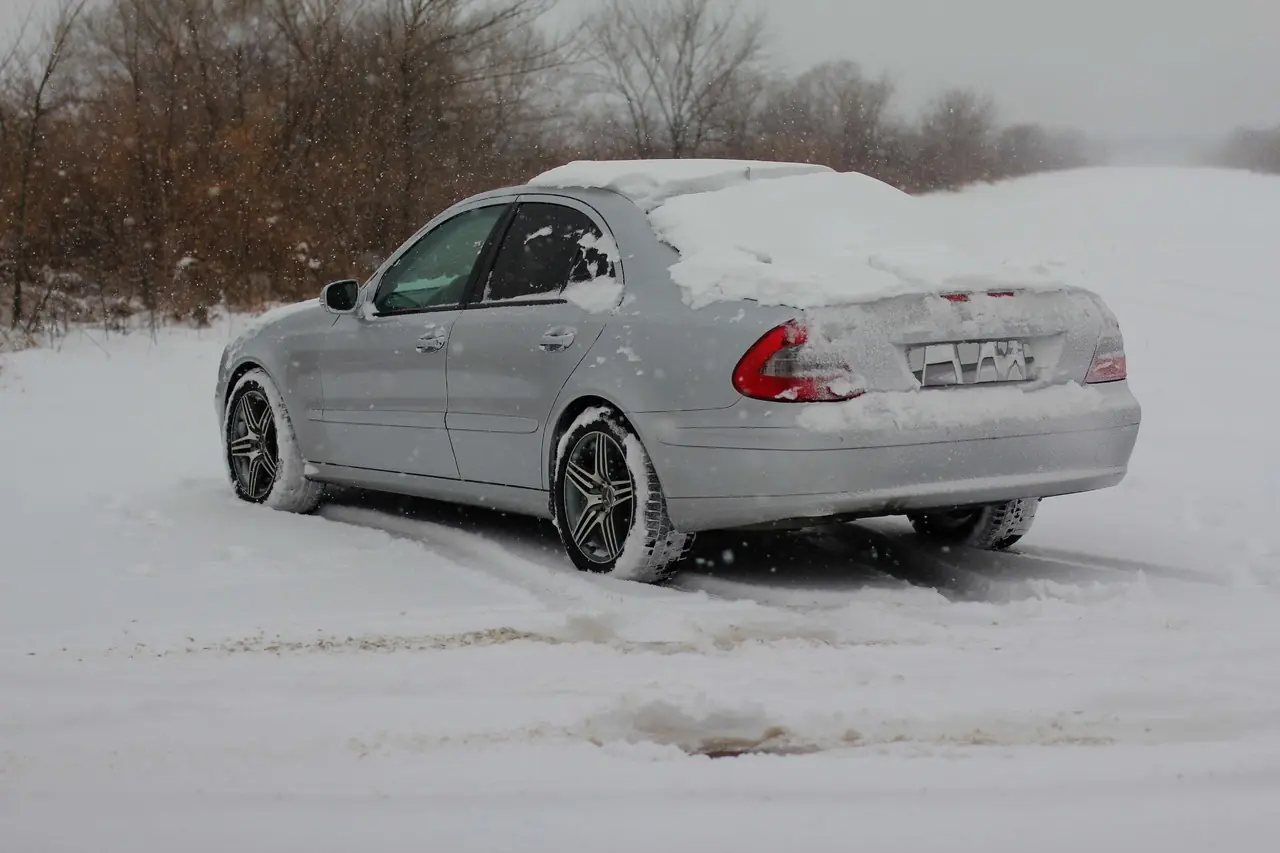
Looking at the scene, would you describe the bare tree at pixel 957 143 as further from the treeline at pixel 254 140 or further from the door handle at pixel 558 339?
the door handle at pixel 558 339

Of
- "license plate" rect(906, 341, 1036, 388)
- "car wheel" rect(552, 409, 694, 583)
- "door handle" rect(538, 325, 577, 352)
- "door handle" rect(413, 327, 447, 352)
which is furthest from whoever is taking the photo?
"door handle" rect(413, 327, 447, 352)

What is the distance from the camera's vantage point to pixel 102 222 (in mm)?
19109

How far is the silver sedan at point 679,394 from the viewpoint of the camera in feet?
15.2

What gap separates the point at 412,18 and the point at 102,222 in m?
8.11

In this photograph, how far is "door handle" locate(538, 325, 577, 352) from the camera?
536 centimetres

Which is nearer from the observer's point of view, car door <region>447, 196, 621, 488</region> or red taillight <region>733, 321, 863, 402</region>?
red taillight <region>733, 321, 863, 402</region>

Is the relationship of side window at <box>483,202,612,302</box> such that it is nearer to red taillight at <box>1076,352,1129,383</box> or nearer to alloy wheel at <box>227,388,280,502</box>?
red taillight at <box>1076,352,1129,383</box>

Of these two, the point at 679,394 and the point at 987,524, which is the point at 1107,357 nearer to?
the point at 987,524

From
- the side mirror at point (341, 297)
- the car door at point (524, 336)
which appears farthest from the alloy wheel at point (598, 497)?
the side mirror at point (341, 297)

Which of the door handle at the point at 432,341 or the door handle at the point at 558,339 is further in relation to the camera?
the door handle at the point at 432,341

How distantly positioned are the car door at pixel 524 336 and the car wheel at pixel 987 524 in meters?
1.58

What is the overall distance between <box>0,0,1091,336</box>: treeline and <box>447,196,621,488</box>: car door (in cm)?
1292

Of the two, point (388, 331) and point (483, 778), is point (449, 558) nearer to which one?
point (388, 331)

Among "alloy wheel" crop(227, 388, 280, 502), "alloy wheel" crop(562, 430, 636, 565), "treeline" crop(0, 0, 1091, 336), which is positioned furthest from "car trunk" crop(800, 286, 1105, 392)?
"treeline" crop(0, 0, 1091, 336)
